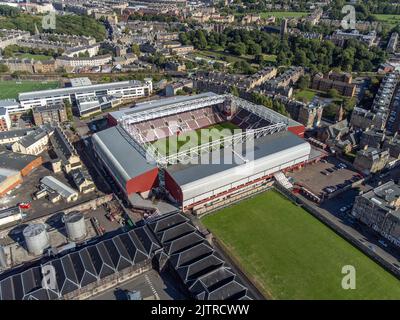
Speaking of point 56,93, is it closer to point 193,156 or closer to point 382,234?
point 193,156

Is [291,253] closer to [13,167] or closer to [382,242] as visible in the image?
[382,242]

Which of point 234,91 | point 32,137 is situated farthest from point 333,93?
point 32,137

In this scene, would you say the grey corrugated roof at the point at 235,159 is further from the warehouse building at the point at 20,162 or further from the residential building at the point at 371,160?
the warehouse building at the point at 20,162

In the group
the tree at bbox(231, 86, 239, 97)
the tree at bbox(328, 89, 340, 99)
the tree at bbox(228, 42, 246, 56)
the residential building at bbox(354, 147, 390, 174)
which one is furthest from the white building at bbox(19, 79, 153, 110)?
the residential building at bbox(354, 147, 390, 174)

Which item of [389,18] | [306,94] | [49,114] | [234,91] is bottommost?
[306,94]

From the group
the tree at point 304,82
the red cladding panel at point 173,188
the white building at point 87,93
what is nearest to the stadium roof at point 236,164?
the red cladding panel at point 173,188

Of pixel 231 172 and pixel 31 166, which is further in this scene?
pixel 31 166
